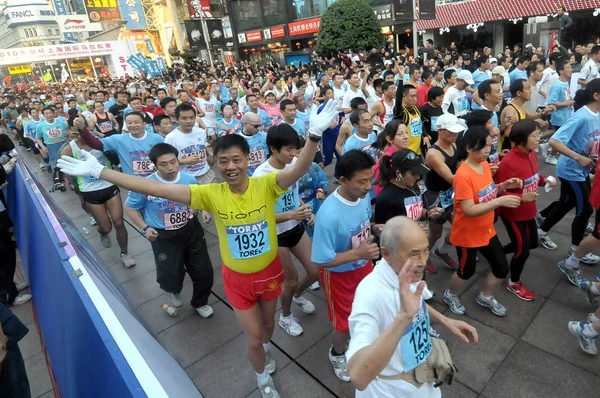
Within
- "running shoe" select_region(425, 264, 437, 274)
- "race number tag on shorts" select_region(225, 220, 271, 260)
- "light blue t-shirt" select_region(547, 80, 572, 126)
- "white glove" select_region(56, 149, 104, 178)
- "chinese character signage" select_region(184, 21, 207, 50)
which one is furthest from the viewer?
"chinese character signage" select_region(184, 21, 207, 50)

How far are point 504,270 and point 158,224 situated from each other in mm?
3460

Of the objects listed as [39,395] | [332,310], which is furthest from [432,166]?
[39,395]

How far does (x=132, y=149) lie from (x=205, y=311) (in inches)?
98.1

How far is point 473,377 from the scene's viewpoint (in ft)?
9.93

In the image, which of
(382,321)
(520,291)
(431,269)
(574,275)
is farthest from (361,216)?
(574,275)

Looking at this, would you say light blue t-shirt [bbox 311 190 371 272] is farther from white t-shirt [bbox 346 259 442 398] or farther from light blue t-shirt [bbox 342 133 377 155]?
light blue t-shirt [bbox 342 133 377 155]

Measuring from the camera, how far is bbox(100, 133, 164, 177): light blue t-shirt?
16.7 ft

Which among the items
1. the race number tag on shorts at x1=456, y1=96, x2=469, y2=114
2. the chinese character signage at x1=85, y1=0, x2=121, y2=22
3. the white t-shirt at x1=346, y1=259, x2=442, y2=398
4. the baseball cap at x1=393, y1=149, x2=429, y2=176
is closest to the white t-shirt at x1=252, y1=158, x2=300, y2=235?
the baseball cap at x1=393, y1=149, x2=429, y2=176

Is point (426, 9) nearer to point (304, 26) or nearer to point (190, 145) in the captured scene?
point (190, 145)

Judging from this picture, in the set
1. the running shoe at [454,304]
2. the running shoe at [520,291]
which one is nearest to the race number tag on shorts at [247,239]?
the running shoe at [454,304]

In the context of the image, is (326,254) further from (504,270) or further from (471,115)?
(471,115)

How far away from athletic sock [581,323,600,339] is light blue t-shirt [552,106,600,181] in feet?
6.04

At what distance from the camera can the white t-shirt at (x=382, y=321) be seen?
5.25ft

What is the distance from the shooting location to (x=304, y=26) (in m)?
35.8
